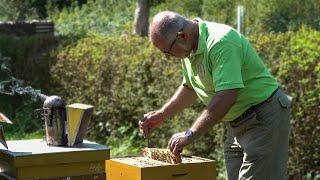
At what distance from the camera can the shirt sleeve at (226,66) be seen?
399cm

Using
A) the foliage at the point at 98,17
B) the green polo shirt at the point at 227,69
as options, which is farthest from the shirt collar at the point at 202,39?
the foliage at the point at 98,17

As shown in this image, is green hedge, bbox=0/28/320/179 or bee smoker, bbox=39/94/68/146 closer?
bee smoker, bbox=39/94/68/146

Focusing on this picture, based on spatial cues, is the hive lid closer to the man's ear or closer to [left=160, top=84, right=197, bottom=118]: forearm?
[left=160, top=84, right=197, bottom=118]: forearm

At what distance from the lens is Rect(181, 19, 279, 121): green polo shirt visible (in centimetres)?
402

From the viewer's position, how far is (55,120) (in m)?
4.19

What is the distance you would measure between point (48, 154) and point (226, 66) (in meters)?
1.07

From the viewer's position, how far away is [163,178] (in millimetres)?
4215

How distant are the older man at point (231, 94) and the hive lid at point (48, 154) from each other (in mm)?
433

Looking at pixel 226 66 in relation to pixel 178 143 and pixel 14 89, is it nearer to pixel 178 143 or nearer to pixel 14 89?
pixel 178 143

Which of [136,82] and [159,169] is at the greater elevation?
[159,169]

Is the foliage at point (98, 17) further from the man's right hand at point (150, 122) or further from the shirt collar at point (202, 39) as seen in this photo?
the shirt collar at point (202, 39)

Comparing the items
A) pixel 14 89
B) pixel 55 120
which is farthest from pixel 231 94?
pixel 14 89

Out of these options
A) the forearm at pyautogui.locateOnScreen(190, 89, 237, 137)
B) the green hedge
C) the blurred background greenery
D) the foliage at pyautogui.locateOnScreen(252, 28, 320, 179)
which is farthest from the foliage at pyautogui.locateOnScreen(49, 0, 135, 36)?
the forearm at pyautogui.locateOnScreen(190, 89, 237, 137)

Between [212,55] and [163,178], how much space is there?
29.9 inches
